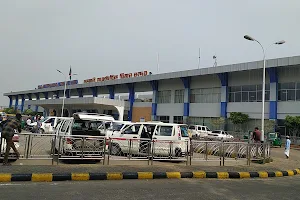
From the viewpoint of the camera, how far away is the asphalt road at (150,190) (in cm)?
660

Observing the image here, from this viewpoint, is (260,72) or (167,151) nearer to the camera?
(167,151)

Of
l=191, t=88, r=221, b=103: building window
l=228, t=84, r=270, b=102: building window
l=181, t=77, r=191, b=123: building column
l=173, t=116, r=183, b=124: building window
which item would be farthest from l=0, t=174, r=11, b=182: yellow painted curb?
l=173, t=116, r=183, b=124: building window

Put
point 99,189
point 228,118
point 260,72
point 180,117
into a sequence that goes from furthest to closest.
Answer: point 180,117 < point 228,118 < point 260,72 < point 99,189

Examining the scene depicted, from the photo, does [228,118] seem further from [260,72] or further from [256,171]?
[256,171]

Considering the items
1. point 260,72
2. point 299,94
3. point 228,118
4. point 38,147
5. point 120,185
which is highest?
point 260,72

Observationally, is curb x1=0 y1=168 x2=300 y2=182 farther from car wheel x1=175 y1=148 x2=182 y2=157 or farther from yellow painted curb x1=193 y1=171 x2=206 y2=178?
car wheel x1=175 y1=148 x2=182 y2=157

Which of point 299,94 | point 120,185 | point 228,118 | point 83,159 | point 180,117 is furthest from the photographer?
point 180,117

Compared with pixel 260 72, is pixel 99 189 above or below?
below

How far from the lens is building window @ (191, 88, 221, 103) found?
39750 mm

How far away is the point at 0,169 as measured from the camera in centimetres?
830

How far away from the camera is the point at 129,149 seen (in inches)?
442

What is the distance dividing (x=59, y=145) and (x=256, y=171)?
24.5 feet

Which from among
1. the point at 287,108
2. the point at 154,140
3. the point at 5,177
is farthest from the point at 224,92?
the point at 5,177

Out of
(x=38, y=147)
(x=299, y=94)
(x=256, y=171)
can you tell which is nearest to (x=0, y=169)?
(x=38, y=147)
